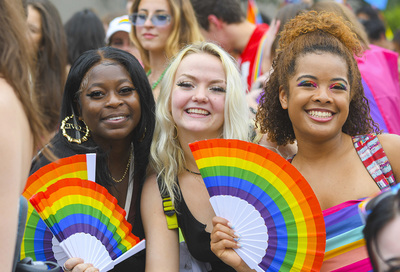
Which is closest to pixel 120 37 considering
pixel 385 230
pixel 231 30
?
pixel 231 30

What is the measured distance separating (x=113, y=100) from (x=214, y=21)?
292 cm

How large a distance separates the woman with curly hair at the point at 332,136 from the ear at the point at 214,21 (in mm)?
2872

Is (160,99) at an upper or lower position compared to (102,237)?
upper

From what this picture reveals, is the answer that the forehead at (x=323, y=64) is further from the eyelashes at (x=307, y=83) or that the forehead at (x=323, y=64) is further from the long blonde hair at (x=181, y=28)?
the long blonde hair at (x=181, y=28)

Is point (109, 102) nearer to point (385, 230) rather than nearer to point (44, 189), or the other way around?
point (44, 189)

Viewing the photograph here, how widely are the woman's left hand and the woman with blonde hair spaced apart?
33cm

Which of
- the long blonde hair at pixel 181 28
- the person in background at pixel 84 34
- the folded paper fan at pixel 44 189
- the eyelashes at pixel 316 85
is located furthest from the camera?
the person in background at pixel 84 34

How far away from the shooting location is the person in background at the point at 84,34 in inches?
232

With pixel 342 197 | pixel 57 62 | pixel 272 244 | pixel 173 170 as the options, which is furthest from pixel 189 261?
pixel 57 62

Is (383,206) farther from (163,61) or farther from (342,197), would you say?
(163,61)

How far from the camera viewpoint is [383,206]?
1568 millimetres

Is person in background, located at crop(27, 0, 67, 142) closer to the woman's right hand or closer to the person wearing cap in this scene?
the person wearing cap

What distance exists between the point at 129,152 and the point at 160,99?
0.40m

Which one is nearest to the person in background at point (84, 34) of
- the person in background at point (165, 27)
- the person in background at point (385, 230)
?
the person in background at point (165, 27)
